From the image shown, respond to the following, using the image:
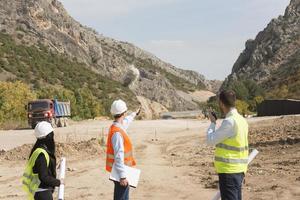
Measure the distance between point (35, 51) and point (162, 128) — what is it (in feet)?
182

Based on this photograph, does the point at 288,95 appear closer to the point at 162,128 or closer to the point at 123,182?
the point at 162,128

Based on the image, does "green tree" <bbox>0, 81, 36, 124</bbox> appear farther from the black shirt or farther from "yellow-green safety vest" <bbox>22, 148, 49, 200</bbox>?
the black shirt

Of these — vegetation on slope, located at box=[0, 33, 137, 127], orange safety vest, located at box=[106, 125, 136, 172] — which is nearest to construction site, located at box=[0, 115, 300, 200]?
orange safety vest, located at box=[106, 125, 136, 172]

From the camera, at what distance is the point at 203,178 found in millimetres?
14109

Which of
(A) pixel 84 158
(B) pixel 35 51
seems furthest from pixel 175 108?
(A) pixel 84 158

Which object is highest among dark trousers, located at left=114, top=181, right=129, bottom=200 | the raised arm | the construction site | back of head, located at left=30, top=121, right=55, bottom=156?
back of head, located at left=30, top=121, right=55, bottom=156

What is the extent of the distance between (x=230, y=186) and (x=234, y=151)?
40 centimetres

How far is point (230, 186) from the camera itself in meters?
6.29

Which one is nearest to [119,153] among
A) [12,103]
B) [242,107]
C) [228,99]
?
[228,99]

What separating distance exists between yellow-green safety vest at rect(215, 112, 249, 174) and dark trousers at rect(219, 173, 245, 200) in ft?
0.19

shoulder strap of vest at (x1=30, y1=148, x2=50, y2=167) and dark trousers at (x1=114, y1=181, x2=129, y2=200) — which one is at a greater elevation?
shoulder strap of vest at (x1=30, y1=148, x2=50, y2=167)

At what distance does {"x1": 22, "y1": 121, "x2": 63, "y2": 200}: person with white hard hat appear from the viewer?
6.39 metres

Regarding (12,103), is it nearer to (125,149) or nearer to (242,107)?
(242,107)

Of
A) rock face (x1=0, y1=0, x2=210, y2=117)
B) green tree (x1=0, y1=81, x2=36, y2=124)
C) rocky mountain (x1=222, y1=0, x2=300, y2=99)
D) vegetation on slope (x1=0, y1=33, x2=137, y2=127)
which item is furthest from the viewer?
rock face (x1=0, y1=0, x2=210, y2=117)
